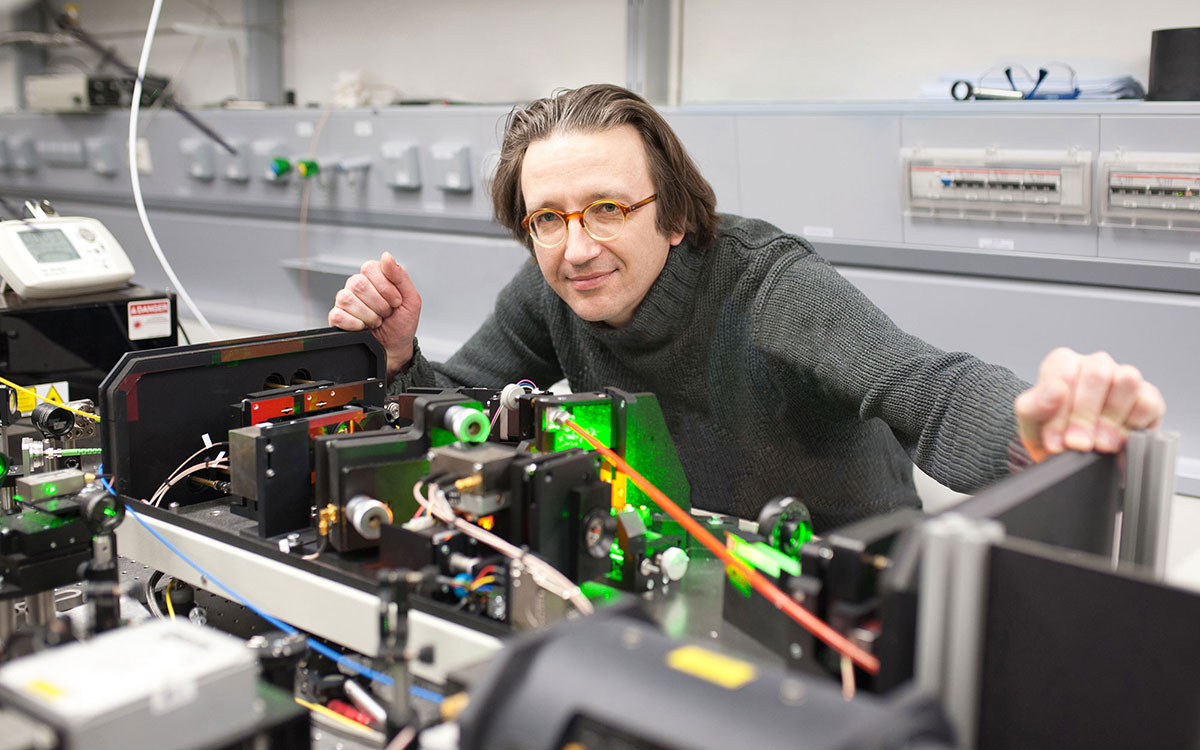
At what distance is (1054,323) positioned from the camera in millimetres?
2211

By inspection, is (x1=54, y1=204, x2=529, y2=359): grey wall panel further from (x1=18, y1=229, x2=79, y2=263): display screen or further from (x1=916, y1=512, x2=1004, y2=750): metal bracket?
(x1=916, y1=512, x2=1004, y2=750): metal bracket

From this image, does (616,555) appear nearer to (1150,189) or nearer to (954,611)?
(954,611)

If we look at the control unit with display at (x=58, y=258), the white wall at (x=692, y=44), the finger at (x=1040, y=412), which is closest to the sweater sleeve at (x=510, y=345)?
the control unit with display at (x=58, y=258)

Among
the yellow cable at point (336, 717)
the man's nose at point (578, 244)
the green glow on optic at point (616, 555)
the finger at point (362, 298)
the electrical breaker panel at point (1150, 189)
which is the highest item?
the electrical breaker panel at point (1150, 189)

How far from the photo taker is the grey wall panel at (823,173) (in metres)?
2.34

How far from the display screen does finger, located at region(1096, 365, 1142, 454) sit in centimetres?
185

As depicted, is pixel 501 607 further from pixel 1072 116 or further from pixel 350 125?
pixel 350 125

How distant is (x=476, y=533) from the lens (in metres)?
1.00

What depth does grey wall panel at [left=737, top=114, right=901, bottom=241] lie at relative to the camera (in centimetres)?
234

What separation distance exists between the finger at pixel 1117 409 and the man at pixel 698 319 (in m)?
0.41

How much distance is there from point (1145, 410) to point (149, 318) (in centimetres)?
180

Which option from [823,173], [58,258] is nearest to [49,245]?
[58,258]

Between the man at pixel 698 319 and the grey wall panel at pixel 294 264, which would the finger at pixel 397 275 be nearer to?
the man at pixel 698 319

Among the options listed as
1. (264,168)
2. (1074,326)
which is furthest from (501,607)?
(264,168)
